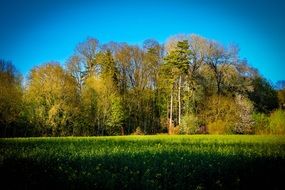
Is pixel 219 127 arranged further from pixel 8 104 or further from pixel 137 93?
pixel 8 104

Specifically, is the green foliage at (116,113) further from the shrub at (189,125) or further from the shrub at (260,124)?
the shrub at (260,124)

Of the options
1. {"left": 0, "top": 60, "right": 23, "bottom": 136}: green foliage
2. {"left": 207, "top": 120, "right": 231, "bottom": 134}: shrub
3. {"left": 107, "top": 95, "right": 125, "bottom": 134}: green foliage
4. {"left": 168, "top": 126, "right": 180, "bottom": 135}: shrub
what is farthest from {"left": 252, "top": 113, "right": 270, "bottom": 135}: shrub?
{"left": 0, "top": 60, "right": 23, "bottom": 136}: green foliage

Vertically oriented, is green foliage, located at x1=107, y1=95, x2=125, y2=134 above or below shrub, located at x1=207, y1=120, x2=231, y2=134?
above

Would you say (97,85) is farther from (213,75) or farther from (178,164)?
(178,164)

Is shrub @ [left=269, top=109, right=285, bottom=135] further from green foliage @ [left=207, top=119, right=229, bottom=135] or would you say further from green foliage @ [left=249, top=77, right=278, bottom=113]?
green foliage @ [left=249, top=77, right=278, bottom=113]

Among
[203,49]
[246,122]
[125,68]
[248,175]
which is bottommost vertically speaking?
[248,175]

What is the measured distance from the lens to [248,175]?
10.6 m

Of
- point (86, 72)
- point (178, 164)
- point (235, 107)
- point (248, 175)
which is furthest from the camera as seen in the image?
point (86, 72)

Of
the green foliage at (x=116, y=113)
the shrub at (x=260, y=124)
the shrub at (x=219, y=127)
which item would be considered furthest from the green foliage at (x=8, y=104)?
the shrub at (x=260, y=124)

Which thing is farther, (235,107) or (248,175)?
(235,107)

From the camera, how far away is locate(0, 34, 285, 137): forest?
5894cm

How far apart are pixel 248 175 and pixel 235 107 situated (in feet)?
176

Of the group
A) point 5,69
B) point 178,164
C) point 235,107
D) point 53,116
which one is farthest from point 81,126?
point 178,164

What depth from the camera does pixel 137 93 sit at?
70.4 metres
